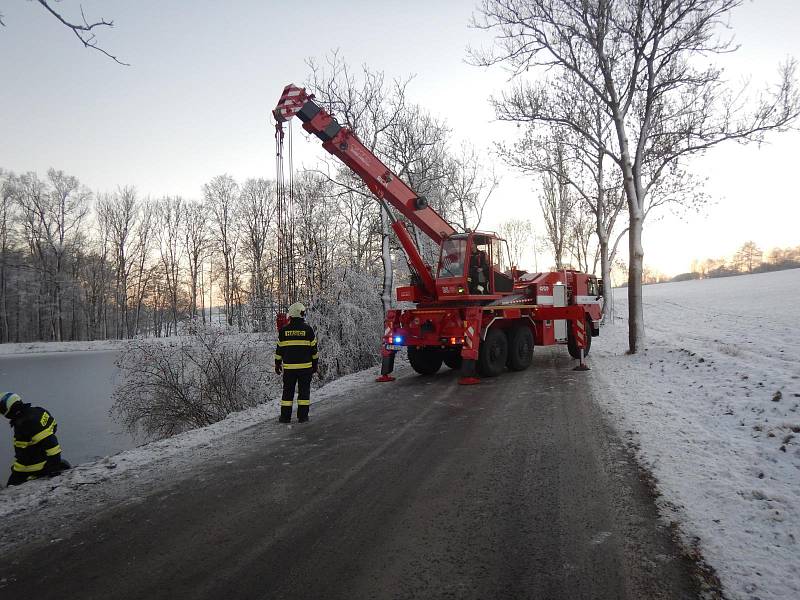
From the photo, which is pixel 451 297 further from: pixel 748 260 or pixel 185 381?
pixel 748 260

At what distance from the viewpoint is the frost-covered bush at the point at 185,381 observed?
1269cm

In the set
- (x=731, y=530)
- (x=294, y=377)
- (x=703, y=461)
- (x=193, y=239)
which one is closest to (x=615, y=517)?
(x=731, y=530)

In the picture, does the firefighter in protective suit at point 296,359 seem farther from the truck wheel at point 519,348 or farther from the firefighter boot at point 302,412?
the truck wheel at point 519,348

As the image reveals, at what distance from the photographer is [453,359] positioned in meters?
12.4

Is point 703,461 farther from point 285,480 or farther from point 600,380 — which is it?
point 600,380

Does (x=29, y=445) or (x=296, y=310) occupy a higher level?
(x=296, y=310)

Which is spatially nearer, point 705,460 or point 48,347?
point 705,460

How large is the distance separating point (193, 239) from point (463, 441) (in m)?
Result: 47.3

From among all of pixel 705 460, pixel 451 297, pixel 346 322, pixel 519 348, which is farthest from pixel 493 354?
pixel 346 322

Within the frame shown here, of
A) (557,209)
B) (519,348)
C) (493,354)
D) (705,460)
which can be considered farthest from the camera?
(557,209)

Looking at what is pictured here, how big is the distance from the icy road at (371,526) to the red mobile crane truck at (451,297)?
14.5 feet

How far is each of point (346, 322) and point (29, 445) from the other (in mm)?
11475

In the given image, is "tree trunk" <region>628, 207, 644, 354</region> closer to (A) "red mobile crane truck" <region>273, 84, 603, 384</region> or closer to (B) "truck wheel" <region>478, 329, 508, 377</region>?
(A) "red mobile crane truck" <region>273, 84, 603, 384</region>

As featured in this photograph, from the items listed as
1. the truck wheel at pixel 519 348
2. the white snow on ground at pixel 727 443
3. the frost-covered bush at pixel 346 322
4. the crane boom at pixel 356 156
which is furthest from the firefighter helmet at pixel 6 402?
the frost-covered bush at pixel 346 322
